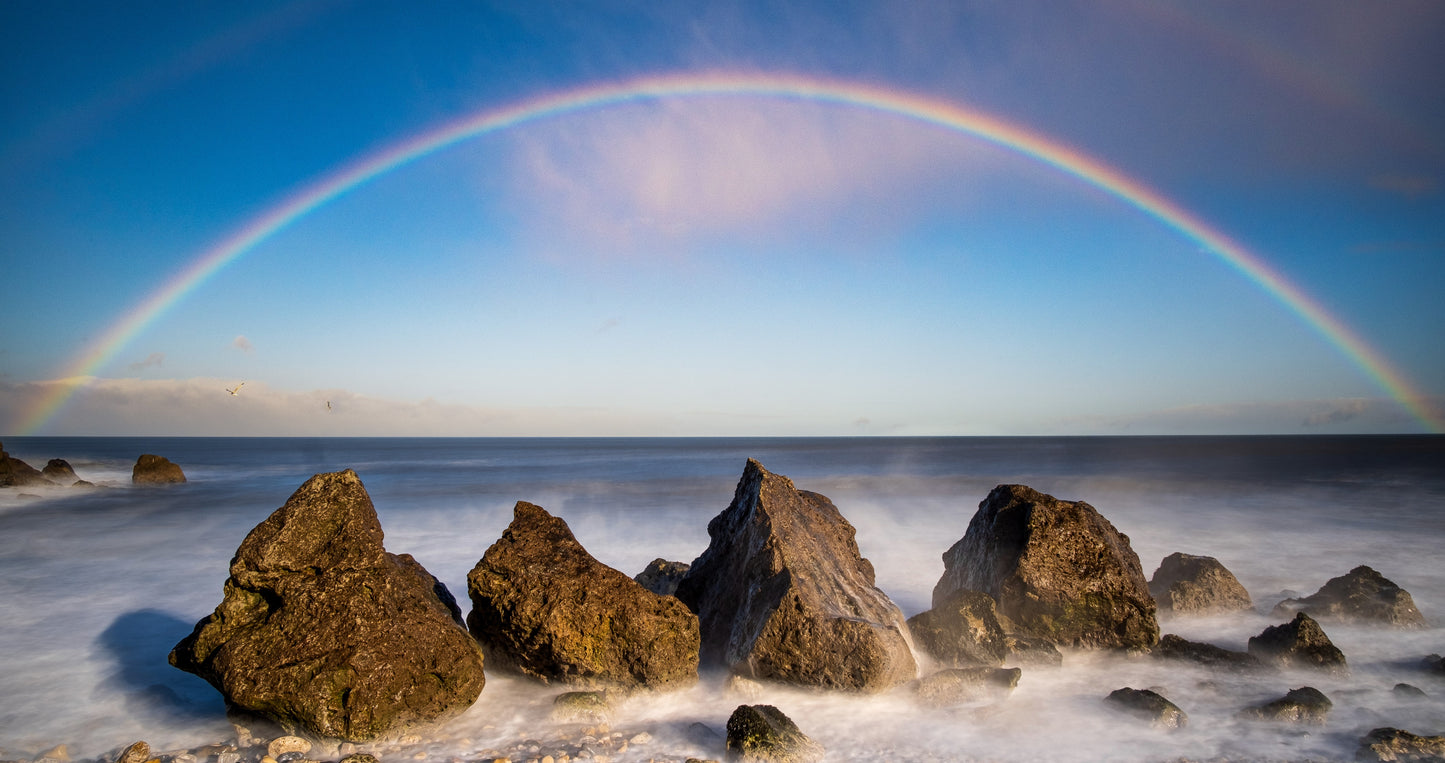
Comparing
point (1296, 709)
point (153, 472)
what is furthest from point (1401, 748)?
point (153, 472)

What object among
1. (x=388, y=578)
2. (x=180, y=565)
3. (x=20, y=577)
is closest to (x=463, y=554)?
(x=180, y=565)

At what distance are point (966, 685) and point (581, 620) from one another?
10.6 ft

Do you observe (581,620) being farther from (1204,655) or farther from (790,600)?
(1204,655)

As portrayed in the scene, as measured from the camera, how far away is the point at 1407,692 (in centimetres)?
663

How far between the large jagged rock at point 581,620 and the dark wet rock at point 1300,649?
5382 millimetres

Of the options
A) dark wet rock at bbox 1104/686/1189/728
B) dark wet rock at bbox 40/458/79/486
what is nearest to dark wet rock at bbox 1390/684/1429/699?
dark wet rock at bbox 1104/686/1189/728

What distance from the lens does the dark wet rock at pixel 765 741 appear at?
523 centimetres

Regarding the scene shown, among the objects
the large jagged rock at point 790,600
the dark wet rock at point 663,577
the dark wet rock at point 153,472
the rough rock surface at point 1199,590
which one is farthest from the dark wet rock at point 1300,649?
the dark wet rock at point 153,472

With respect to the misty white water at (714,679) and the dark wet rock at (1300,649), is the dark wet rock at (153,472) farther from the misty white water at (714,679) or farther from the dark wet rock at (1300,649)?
the dark wet rock at (1300,649)

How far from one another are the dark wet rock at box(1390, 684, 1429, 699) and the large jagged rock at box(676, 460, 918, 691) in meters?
3.98

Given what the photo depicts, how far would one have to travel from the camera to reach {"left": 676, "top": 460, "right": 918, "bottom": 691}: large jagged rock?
6535mm

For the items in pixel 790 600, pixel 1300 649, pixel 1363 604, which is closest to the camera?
pixel 790 600

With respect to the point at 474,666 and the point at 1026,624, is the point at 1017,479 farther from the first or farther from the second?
the point at 474,666

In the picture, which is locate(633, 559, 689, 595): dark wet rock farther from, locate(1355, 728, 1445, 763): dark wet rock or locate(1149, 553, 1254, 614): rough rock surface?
locate(1355, 728, 1445, 763): dark wet rock
